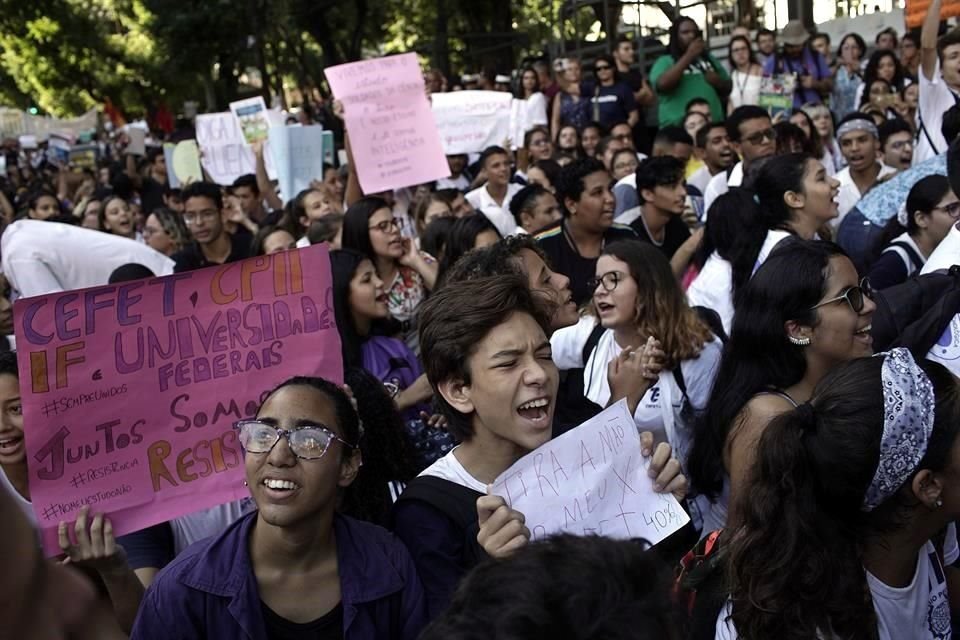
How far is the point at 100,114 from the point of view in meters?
45.8

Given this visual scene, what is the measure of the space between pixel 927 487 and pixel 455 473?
112cm

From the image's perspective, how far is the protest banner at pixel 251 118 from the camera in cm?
1066

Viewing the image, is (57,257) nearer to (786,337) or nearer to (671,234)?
(671,234)

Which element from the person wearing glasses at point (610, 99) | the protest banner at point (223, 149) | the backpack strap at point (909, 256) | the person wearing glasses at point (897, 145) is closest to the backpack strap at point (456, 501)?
the backpack strap at point (909, 256)

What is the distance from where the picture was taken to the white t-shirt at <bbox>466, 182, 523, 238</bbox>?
7954 mm

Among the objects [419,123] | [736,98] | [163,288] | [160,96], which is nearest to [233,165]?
[419,123]

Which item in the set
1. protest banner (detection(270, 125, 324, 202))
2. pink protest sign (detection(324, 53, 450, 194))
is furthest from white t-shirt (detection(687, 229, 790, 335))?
protest banner (detection(270, 125, 324, 202))

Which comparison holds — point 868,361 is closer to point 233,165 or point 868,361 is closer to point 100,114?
point 233,165

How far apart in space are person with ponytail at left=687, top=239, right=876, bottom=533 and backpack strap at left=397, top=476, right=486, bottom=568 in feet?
2.93

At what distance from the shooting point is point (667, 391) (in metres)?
3.84

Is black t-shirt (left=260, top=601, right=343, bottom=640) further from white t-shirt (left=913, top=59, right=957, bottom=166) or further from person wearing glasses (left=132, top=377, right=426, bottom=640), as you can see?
white t-shirt (left=913, top=59, right=957, bottom=166)

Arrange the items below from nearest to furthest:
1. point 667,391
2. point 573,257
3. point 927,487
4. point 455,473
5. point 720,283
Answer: point 927,487, point 455,473, point 667,391, point 720,283, point 573,257

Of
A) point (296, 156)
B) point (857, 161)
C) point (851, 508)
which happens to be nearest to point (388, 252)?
point (857, 161)

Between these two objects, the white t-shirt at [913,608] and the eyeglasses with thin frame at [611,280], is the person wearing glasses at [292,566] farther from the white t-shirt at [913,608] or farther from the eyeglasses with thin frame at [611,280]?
the eyeglasses with thin frame at [611,280]
